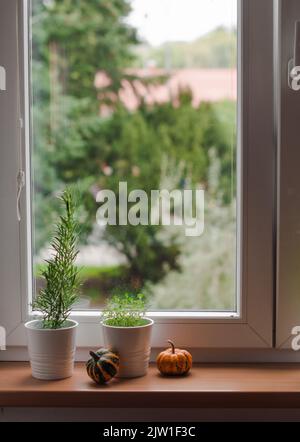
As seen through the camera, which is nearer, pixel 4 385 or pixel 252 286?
pixel 4 385

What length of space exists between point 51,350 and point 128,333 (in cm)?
17

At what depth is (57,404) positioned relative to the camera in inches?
47.6

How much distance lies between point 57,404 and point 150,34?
90 cm

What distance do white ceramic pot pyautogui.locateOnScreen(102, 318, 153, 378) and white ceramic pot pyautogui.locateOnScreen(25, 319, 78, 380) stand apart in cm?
9

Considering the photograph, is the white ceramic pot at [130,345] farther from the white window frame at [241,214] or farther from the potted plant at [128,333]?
the white window frame at [241,214]

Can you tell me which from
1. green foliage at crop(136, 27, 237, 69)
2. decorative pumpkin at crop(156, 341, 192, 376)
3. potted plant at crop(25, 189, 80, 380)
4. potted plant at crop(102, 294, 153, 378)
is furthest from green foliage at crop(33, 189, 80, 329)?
green foliage at crop(136, 27, 237, 69)

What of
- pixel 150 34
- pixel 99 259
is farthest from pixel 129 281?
pixel 150 34

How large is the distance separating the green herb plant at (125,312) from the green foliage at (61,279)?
0.09 m

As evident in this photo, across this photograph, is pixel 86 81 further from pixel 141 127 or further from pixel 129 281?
pixel 129 281

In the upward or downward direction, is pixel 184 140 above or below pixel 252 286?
above

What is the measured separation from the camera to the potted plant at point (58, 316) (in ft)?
4.09

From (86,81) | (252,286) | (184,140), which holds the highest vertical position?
(86,81)

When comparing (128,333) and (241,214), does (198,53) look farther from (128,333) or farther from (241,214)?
(128,333)

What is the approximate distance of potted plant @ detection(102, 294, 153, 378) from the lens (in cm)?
126
